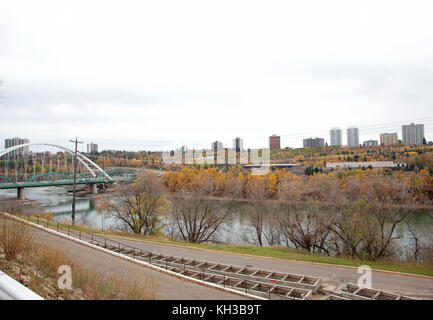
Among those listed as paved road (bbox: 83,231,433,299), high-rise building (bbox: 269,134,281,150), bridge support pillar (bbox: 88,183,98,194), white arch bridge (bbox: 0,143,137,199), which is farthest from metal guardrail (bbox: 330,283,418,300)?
bridge support pillar (bbox: 88,183,98,194)

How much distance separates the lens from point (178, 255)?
16062 mm

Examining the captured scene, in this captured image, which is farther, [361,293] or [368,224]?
[368,224]

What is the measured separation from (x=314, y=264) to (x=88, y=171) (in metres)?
75.6

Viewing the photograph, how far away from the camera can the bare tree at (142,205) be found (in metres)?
26.8

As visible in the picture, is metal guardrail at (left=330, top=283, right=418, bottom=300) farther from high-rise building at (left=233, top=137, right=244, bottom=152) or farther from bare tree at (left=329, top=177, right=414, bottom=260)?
high-rise building at (left=233, top=137, right=244, bottom=152)

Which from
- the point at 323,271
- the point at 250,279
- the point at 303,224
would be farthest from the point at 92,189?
the point at 323,271

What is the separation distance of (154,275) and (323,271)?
834cm

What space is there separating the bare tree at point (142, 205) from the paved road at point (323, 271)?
29.0 feet

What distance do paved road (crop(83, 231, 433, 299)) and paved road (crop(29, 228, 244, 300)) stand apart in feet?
15.0

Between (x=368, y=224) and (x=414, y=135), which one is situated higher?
(x=414, y=135)

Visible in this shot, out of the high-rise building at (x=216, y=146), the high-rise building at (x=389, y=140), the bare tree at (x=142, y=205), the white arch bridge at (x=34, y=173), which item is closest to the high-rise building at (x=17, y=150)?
the white arch bridge at (x=34, y=173)

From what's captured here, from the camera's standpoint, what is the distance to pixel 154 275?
392 inches

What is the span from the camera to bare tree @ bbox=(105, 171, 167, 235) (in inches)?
1054

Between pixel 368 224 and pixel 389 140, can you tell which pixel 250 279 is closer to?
pixel 368 224
